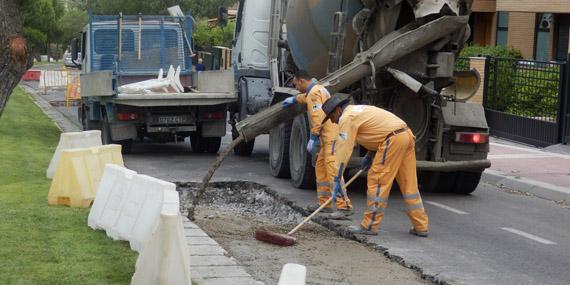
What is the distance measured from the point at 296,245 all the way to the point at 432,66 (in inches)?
134

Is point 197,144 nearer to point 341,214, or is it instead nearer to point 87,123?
point 87,123

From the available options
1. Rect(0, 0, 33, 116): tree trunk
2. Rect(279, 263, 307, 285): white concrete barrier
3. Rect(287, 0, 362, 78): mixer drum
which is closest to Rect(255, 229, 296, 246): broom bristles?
Rect(287, 0, 362, 78): mixer drum

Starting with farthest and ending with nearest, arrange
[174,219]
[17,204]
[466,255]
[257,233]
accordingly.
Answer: [17,204], [257,233], [466,255], [174,219]

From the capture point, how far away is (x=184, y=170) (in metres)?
15.2

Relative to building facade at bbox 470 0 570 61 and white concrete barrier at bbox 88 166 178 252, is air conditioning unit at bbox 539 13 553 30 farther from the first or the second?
white concrete barrier at bbox 88 166 178 252

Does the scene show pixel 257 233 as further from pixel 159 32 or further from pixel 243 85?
pixel 159 32

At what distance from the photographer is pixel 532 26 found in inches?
1172

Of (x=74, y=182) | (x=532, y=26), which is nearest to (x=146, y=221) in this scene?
(x=74, y=182)

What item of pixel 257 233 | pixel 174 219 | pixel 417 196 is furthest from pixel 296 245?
pixel 174 219

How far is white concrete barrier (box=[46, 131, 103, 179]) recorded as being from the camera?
42.2 ft

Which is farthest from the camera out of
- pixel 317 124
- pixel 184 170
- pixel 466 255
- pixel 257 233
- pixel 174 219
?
pixel 184 170

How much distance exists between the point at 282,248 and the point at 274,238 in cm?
15

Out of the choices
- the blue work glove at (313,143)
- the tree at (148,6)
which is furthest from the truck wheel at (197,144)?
the tree at (148,6)

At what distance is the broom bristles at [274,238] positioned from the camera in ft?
31.0
